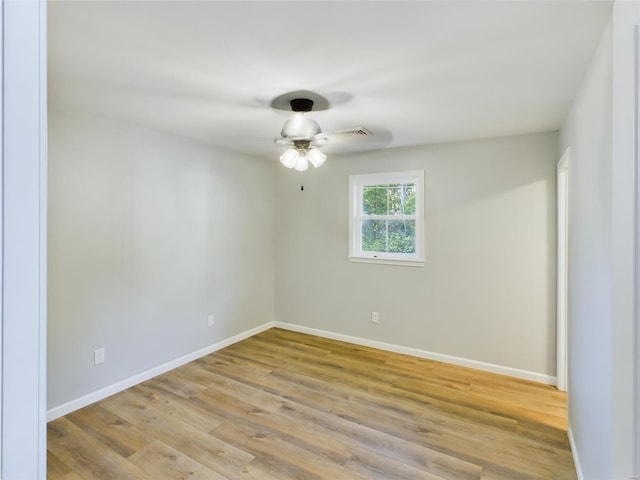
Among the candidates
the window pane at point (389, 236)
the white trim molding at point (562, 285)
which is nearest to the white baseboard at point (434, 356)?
the white trim molding at point (562, 285)

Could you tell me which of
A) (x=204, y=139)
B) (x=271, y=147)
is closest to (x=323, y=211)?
(x=271, y=147)

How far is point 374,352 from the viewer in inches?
152

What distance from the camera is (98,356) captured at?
2.78m

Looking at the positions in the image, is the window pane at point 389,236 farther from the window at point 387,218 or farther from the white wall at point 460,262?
the white wall at point 460,262

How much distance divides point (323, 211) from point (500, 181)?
206cm

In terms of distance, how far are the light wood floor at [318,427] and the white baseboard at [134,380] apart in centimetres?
7

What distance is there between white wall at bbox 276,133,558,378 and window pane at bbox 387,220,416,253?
0.21 m

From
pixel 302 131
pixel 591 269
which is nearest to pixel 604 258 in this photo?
pixel 591 269

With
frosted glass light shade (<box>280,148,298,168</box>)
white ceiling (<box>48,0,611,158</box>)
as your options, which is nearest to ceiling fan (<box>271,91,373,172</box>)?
frosted glass light shade (<box>280,148,298,168</box>)

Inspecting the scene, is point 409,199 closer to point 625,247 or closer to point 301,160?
point 301,160

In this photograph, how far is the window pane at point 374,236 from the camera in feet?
13.2

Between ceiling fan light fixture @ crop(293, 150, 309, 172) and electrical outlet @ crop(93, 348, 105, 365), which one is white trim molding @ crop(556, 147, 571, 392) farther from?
electrical outlet @ crop(93, 348, 105, 365)

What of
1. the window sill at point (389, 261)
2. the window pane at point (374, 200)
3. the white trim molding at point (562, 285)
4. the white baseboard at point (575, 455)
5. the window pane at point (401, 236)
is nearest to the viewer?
the white baseboard at point (575, 455)

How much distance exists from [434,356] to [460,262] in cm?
108
